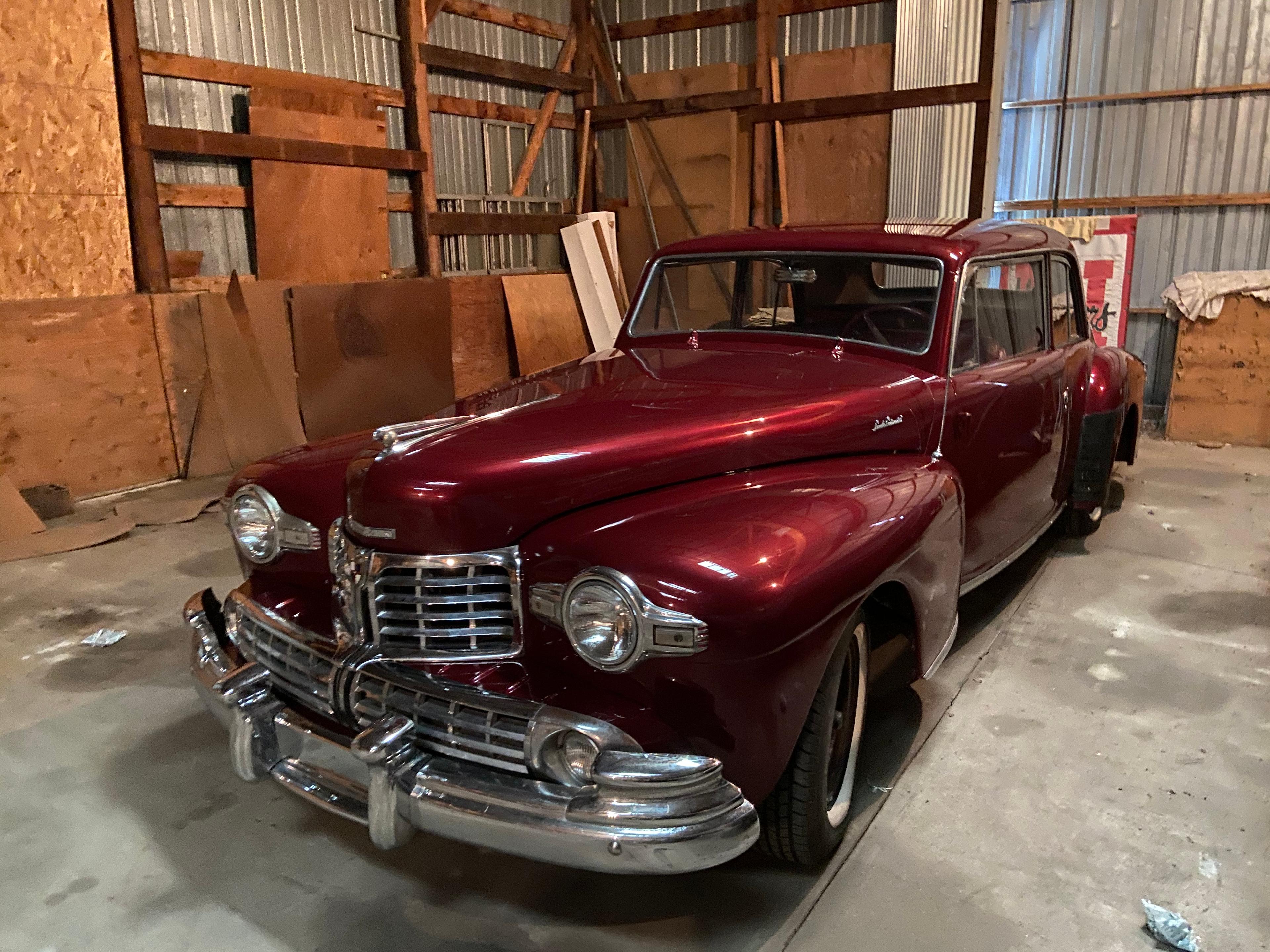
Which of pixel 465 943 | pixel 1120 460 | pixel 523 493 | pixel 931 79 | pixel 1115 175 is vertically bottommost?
pixel 465 943

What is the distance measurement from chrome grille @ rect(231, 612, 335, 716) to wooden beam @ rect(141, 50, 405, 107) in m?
5.02

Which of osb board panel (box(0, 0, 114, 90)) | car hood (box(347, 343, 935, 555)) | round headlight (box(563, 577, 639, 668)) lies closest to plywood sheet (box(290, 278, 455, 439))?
osb board panel (box(0, 0, 114, 90))

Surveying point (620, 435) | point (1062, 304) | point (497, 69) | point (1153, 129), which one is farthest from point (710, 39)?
point (620, 435)

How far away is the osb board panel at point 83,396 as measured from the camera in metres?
5.33

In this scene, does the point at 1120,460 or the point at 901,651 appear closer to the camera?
the point at 901,651

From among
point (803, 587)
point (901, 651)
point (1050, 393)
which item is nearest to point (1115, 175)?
point (1050, 393)

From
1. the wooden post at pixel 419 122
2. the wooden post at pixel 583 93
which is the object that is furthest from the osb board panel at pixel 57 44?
the wooden post at pixel 583 93

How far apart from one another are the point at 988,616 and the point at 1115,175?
18.3ft

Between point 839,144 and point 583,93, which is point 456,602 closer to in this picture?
point 839,144

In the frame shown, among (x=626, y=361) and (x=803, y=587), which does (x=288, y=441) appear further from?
(x=803, y=587)

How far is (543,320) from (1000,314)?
18.7ft

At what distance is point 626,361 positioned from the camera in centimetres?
317

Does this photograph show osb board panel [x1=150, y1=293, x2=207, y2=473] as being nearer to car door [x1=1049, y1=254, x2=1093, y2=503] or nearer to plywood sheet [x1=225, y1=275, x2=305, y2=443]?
plywood sheet [x1=225, y1=275, x2=305, y2=443]

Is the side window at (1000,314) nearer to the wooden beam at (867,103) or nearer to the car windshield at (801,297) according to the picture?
the car windshield at (801,297)
